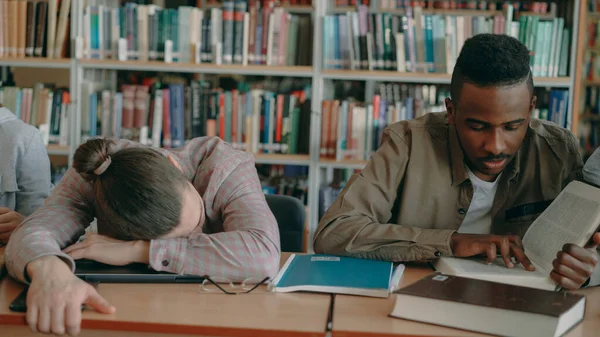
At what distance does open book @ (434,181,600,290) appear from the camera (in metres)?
Answer: 1.43

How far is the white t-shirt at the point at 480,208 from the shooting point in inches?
73.6

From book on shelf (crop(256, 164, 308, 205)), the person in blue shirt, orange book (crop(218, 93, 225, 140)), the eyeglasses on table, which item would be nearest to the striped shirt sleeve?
the eyeglasses on table

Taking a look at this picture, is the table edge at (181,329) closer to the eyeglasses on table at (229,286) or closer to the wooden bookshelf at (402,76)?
the eyeglasses on table at (229,286)

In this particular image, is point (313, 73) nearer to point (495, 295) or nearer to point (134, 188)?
point (134, 188)

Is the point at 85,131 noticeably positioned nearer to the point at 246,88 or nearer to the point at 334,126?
the point at 246,88

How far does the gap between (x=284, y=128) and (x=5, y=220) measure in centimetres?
180

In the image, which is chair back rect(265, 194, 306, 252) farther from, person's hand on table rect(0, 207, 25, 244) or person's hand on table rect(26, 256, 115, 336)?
person's hand on table rect(26, 256, 115, 336)

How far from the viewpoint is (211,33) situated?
334 centimetres

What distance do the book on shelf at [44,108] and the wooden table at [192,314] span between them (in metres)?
2.11

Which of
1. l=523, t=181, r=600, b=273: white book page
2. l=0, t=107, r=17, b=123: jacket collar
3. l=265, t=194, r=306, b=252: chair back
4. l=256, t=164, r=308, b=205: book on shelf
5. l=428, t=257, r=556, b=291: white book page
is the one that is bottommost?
l=256, t=164, r=308, b=205: book on shelf

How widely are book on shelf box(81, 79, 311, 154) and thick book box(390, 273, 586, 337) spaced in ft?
6.99

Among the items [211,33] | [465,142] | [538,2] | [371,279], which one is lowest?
[371,279]

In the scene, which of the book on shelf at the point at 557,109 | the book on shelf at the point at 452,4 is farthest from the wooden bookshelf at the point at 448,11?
the book on shelf at the point at 557,109

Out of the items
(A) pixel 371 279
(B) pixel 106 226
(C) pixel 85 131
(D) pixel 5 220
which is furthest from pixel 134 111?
(A) pixel 371 279
